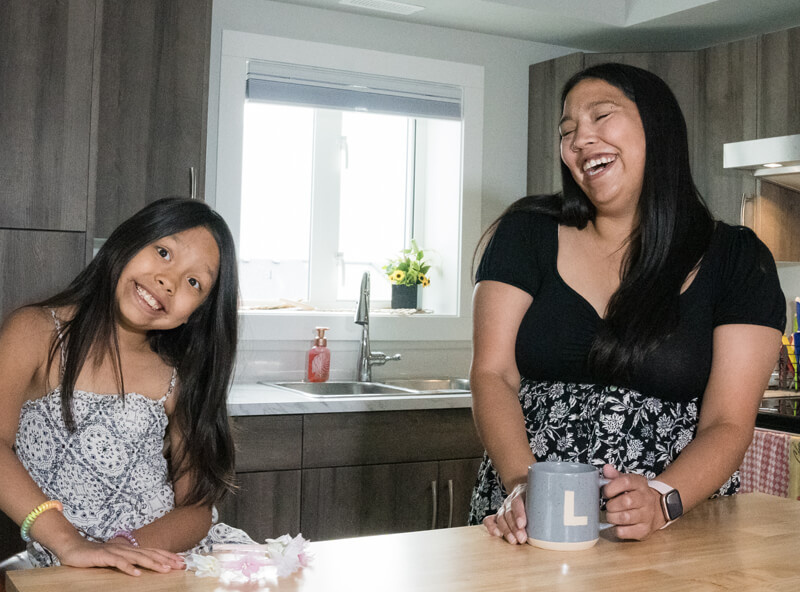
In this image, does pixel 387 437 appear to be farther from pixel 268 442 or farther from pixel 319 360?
pixel 319 360

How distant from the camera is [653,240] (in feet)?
4.87

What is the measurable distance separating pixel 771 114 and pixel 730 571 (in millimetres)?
2552

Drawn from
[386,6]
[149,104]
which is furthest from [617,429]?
[386,6]

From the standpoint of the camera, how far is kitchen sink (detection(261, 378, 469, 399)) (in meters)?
3.22

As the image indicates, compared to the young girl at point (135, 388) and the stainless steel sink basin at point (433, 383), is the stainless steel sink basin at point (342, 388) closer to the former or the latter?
the stainless steel sink basin at point (433, 383)

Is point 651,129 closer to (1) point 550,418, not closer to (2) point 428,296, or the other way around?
(1) point 550,418

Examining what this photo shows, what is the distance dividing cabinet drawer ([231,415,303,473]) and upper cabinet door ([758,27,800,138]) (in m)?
1.97

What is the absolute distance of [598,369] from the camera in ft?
4.70

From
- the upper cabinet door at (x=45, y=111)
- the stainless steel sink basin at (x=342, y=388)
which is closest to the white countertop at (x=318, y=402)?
the stainless steel sink basin at (x=342, y=388)

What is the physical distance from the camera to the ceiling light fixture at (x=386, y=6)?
331 cm

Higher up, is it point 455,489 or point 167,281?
point 167,281

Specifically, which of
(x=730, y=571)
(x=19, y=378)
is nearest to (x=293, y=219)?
(x=19, y=378)

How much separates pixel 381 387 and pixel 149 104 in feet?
4.28

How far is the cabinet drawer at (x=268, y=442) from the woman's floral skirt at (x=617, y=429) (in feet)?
4.48
